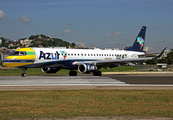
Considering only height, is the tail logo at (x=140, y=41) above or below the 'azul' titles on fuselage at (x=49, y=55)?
above

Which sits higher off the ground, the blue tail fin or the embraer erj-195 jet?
the blue tail fin

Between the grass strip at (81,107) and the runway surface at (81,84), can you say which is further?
the runway surface at (81,84)

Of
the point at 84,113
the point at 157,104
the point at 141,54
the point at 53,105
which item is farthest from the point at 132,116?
the point at 141,54

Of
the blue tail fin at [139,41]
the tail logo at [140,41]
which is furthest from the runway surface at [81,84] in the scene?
the tail logo at [140,41]

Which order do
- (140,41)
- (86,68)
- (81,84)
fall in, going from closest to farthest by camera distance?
(81,84) < (86,68) < (140,41)

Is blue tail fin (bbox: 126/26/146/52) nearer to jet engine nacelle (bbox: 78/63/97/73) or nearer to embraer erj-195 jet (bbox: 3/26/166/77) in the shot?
embraer erj-195 jet (bbox: 3/26/166/77)

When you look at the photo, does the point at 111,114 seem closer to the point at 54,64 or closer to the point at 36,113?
the point at 36,113

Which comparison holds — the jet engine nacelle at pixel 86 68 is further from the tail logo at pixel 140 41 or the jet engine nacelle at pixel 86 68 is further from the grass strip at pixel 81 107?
the grass strip at pixel 81 107

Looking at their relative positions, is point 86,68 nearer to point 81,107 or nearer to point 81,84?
point 81,84

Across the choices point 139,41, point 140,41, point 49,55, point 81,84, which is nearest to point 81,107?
point 81,84

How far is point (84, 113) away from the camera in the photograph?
432 inches

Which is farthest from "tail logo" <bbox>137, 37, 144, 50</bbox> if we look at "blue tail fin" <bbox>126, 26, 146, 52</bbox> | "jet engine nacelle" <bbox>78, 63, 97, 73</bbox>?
"jet engine nacelle" <bbox>78, 63, 97, 73</bbox>

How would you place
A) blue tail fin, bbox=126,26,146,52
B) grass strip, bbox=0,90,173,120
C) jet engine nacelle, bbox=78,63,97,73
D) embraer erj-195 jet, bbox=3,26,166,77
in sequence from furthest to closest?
blue tail fin, bbox=126,26,146,52
jet engine nacelle, bbox=78,63,97,73
embraer erj-195 jet, bbox=3,26,166,77
grass strip, bbox=0,90,173,120

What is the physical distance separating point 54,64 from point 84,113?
85.7 feet
